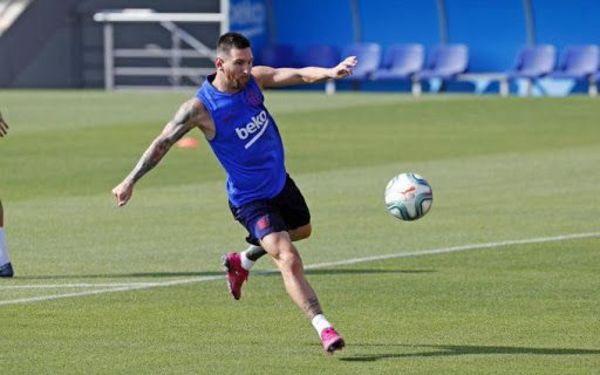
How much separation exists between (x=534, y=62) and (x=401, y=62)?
13.1ft

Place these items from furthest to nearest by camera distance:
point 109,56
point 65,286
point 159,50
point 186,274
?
point 159,50 < point 109,56 < point 186,274 < point 65,286

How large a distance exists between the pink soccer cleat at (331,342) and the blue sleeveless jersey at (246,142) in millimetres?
1378

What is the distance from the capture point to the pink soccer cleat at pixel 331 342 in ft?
35.1

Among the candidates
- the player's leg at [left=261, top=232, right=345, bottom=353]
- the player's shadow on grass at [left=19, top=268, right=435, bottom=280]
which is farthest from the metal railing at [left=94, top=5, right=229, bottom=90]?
the player's leg at [left=261, top=232, right=345, bottom=353]

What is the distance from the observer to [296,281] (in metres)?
11.1

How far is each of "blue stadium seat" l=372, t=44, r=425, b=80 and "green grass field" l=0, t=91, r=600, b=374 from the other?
51.4 feet

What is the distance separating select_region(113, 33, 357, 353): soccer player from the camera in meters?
11.4

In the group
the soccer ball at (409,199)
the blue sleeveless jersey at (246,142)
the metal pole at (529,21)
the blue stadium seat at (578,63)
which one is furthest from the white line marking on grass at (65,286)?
the metal pole at (529,21)

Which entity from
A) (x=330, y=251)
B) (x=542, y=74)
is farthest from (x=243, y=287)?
(x=542, y=74)

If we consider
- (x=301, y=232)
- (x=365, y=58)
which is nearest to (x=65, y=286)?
(x=301, y=232)

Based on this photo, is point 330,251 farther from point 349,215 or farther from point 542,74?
point 542,74

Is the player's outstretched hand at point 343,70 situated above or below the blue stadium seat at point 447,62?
above

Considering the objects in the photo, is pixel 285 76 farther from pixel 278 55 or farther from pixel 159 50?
pixel 159 50

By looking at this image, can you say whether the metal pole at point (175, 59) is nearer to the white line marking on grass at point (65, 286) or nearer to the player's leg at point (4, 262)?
the player's leg at point (4, 262)
